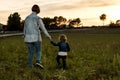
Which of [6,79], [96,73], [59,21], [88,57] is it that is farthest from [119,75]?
[59,21]

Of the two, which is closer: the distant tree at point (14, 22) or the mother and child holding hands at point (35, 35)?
the mother and child holding hands at point (35, 35)

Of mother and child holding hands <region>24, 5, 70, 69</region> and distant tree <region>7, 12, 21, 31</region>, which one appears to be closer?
mother and child holding hands <region>24, 5, 70, 69</region>

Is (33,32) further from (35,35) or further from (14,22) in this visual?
(14,22)

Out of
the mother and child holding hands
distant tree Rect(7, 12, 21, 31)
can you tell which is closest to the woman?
the mother and child holding hands

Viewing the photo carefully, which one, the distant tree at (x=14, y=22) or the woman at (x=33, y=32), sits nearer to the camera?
the woman at (x=33, y=32)

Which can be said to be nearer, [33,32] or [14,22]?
[33,32]

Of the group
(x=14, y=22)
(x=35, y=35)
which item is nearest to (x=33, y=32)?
(x=35, y=35)

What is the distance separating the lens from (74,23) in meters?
192

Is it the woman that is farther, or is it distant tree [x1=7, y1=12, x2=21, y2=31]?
distant tree [x1=7, y1=12, x2=21, y2=31]

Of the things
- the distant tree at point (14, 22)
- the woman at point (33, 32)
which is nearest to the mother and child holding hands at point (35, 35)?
the woman at point (33, 32)

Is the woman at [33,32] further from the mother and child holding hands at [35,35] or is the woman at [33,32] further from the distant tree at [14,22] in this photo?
the distant tree at [14,22]

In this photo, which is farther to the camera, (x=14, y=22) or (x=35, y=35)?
(x=14, y=22)

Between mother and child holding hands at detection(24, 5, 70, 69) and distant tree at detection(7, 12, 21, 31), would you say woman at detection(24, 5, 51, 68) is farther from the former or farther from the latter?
distant tree at detection(7, 12, 21, 31)

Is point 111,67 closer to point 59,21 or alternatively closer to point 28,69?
point 28,69
